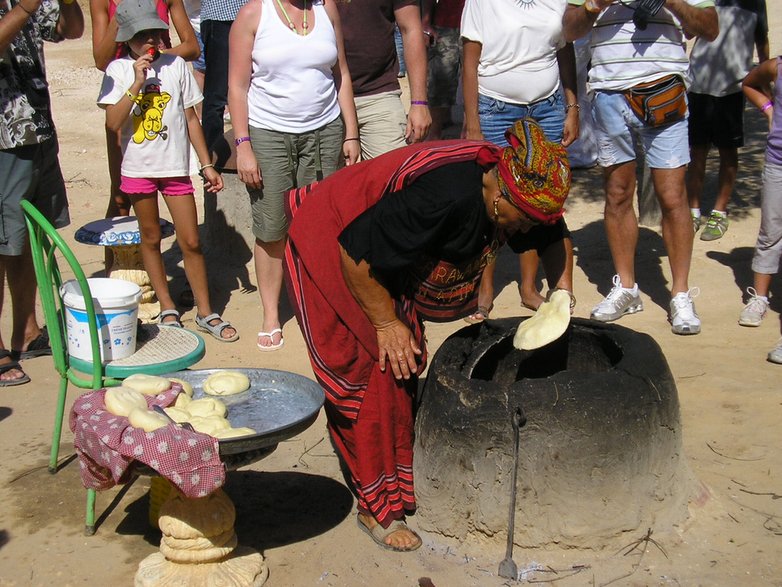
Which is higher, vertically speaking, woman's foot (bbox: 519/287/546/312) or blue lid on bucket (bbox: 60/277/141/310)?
blue lid on bucket (bbox: 60/277/141/310)

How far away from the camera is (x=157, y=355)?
13.6ft

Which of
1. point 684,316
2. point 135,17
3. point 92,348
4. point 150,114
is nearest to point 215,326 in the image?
point 150,114

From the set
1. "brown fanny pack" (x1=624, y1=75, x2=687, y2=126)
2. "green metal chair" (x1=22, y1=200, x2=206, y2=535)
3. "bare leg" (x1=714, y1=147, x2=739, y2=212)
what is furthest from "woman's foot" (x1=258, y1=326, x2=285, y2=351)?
"bare leg" (x1=714, y1=147, x2=739, y2=212)

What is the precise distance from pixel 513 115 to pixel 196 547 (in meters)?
3.36

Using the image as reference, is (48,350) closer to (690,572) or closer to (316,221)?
(316,221)

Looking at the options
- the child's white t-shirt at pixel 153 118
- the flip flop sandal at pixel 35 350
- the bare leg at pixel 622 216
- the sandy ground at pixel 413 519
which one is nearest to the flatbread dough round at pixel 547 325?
the sandy ground at pixel 413 519

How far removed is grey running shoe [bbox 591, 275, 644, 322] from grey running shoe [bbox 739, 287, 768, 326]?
61 cm

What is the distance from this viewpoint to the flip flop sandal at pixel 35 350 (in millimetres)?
5688

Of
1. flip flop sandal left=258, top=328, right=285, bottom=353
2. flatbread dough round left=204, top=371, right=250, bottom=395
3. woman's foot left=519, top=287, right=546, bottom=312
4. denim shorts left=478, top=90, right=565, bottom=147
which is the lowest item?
flip flop sandal left=258, top=328, right=285, bottom=353

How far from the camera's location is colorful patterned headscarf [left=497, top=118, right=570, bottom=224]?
3.20 metres

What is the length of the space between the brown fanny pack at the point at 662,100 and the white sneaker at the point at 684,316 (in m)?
1.04

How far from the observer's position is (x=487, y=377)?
419 centimetres

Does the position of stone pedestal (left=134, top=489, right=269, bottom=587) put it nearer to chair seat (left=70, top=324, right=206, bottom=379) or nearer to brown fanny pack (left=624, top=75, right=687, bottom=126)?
chair seat (left=70, top=324, right=206, bottom=379)

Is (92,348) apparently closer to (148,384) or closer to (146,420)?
(148,384)
